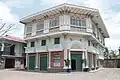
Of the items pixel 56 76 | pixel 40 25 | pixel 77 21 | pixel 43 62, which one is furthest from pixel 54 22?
pixel 56 76

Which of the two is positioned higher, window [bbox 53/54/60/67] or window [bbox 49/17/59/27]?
window [bbox 49/17/59/27]

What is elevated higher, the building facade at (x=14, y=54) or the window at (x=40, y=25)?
the window at (x=40, y=25)

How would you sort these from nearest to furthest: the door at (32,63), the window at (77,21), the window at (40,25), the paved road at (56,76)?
the paved road at (56,76)
the window at (77,21)
the window at (40,25)
the door at (32,63)

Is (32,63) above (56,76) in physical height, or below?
above

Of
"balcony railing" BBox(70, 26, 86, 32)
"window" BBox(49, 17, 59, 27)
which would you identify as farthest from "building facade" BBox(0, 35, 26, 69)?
"balcony railing" BBox(70, 26, 86, 32)

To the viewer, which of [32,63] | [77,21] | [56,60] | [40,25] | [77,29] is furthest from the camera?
[32,63]

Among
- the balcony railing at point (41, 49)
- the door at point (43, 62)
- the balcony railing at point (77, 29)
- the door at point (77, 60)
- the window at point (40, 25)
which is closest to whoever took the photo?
the balcony railing at point (77, 29)

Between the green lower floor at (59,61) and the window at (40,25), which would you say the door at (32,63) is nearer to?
the green lower floor at (59,61)

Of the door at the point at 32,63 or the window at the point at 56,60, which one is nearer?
the window at the point at 56,60

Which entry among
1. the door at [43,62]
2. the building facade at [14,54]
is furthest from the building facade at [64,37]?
the building facade at [14,54]

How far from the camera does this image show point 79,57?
25078 mm

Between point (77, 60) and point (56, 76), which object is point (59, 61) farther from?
point (56, 76)

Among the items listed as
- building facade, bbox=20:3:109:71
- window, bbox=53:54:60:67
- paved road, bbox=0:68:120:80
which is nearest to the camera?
paved road, bbox=0:68:120:80

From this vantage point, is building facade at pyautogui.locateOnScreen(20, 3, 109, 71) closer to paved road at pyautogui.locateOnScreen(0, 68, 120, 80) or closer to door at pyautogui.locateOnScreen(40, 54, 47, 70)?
door at pyautogui.locateOnScreen(40, 54, 47, 70)
